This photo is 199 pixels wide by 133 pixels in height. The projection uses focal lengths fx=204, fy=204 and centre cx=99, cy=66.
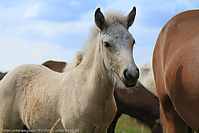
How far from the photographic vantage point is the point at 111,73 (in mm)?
2336

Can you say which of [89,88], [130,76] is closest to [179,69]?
[130,76]

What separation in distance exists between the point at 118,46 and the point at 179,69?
2.84 feet

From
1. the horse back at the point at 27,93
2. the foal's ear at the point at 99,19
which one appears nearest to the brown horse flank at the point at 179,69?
the foal's ear at the point at 99,19

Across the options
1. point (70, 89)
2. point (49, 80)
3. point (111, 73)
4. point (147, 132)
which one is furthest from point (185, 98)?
point (147, 132)

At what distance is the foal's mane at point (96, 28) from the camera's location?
7.87 feet

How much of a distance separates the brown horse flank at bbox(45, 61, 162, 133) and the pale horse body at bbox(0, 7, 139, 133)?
2.25 metres

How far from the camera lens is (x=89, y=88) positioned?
7.93 feet

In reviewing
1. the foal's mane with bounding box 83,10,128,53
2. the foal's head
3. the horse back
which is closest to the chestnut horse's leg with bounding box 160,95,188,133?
the foal's head

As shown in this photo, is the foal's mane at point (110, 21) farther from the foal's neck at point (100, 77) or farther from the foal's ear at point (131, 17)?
the foal's neck at point (100, 77)

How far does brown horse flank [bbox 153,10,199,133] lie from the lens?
2.28 m

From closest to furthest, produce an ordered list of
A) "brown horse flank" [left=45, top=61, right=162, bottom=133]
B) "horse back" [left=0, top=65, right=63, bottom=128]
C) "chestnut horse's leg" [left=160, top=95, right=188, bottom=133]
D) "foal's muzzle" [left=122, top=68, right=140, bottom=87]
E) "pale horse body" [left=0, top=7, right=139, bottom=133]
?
"foal's muzzle" [left=122, top=68, right=140, bottom=87] → "pale horse body" [left=0, top=7, right=139, bottom=133] → "horse back" [left=0, top=65, right=63, bottom=128] → "chestnut horse's leg" [left=160, top=95, right=188, bottom=133] → "brown horse flank" [left=45, top=61, right=162, bottom=133]

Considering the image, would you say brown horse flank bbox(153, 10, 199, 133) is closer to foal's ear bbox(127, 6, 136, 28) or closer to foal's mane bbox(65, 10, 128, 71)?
foal's ear bbox(127, 6, 136, 28)

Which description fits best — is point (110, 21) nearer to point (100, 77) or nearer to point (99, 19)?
point (99, 19)

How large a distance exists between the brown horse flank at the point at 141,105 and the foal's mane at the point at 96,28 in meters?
2.13
